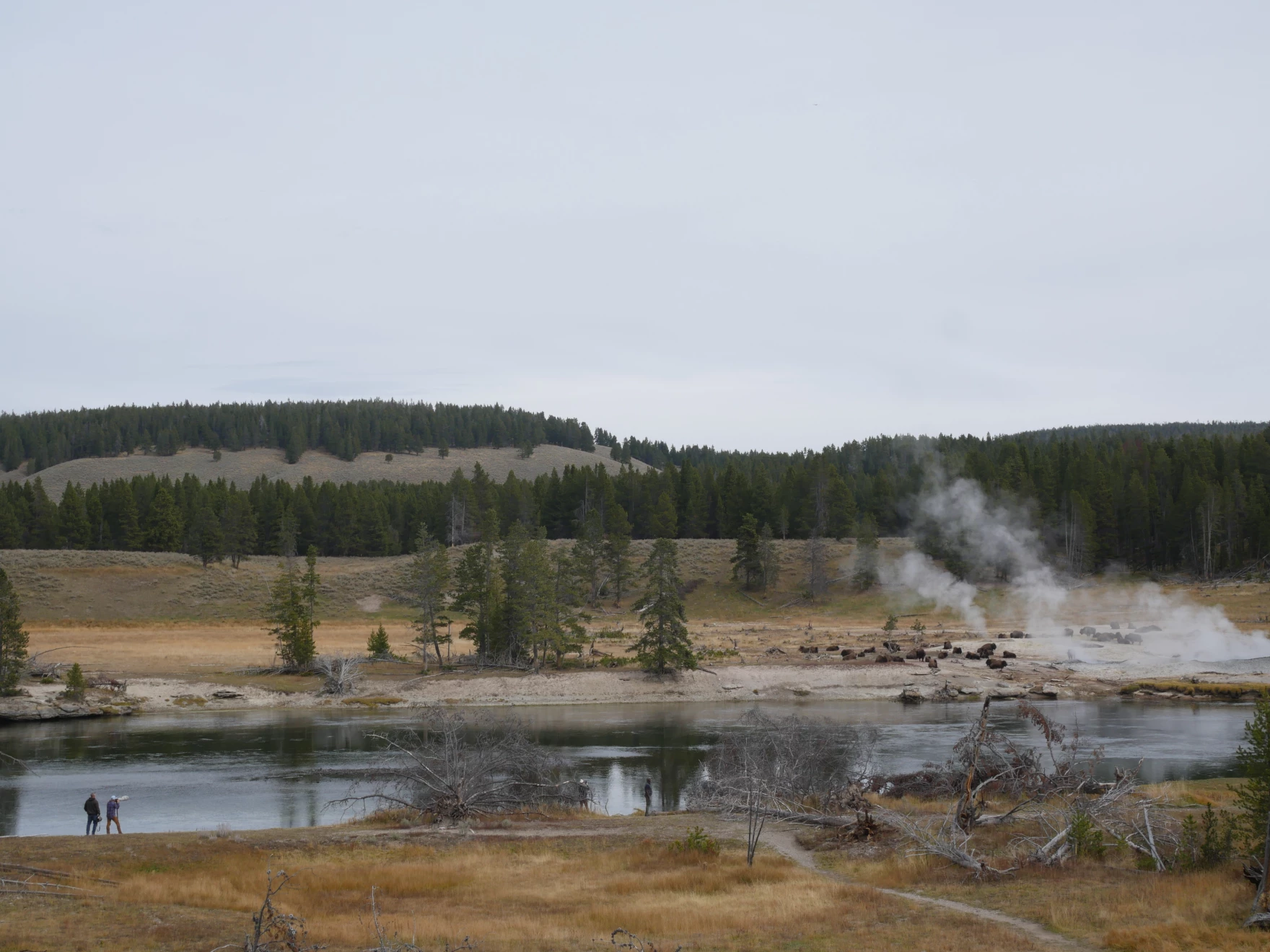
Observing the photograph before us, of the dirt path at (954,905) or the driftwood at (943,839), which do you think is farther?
the driftwood at (943,839)

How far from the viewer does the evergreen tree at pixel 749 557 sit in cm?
11319

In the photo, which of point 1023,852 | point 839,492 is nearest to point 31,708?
point 1023,852

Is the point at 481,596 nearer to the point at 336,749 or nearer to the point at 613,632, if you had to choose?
the point at 613,632

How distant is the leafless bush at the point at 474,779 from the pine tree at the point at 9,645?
106ft

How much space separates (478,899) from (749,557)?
94.4m

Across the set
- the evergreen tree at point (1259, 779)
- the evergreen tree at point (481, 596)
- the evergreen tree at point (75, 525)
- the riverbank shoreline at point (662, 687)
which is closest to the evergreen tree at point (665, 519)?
the evergreen tree at point (481, 596)

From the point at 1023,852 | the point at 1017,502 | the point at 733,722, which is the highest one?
the point at 1017,502

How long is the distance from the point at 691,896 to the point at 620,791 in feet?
60.4

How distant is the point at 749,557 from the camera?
114 metres

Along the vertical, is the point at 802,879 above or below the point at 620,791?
above

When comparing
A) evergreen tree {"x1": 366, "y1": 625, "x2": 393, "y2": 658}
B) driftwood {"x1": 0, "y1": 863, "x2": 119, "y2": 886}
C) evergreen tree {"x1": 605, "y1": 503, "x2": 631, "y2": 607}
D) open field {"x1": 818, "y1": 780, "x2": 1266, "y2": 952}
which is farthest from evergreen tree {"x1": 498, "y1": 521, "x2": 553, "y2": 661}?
driftwood {"x1": 0, "y1": 863, "x2": 119, "y2": 886}

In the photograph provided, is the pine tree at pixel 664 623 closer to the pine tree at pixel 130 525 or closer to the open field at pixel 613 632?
the open field at pixel 613 632

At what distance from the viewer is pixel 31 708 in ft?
190

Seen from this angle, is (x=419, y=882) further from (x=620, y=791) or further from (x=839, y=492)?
(x=839, y=492)
